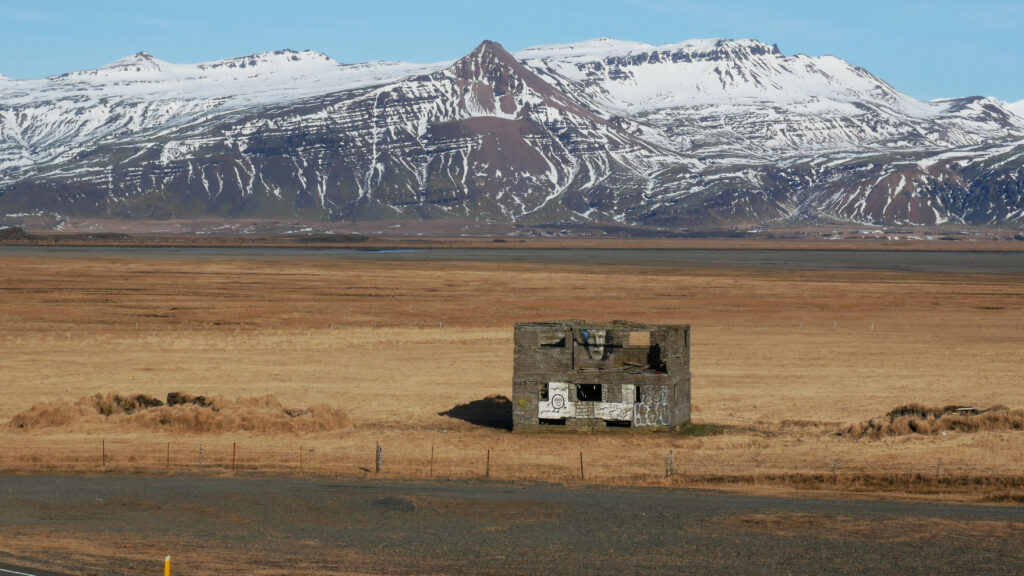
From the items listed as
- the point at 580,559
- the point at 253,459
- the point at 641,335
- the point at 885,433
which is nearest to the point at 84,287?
the point at 641,335

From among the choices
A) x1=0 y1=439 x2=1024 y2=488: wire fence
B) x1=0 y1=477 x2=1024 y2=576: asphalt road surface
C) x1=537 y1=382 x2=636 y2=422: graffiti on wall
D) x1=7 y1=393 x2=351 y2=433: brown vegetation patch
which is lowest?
x1=0 y1=477 x2=1024 y2=576: asphalt road surface

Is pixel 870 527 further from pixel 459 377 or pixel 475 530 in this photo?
pixel 459 377

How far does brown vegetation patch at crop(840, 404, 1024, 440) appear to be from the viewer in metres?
44.2

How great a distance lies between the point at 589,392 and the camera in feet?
153

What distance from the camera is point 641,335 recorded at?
8800 centimetres

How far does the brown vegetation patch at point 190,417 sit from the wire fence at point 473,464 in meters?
2.50

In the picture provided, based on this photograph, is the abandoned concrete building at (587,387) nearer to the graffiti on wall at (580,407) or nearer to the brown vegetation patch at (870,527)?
the graffiti on wall at (580,407)

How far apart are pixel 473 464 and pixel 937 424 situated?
55.0ft

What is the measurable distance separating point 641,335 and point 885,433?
145 ft

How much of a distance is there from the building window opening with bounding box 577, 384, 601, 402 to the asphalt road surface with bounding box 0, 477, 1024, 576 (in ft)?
31.6

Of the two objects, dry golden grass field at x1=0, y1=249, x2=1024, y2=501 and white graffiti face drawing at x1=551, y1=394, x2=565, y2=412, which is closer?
dry golden grass field at x1=0, y1=249, x2=1024, y2=501

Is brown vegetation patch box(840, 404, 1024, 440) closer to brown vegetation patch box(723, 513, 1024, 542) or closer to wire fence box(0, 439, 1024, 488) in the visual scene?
wire fence box(0, 439, 1024, 488)

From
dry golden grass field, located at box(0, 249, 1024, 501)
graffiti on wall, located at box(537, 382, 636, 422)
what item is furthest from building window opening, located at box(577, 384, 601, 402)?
dry golden grass field, located at box(0, 249, 1024, 501)

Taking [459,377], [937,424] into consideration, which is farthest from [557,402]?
[459,377]
